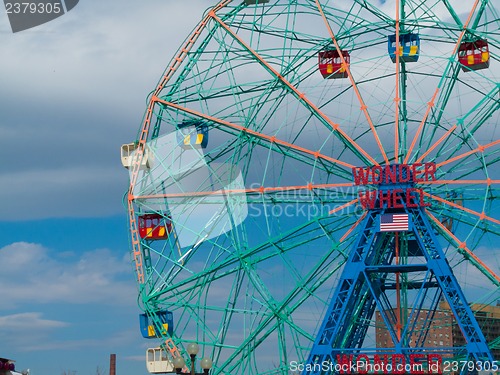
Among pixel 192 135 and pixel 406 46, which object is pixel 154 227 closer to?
pixel 192 135

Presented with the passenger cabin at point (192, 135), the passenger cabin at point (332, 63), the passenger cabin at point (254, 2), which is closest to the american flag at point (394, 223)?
the passenger cabin at point (332, 63)

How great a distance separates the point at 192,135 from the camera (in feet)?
180

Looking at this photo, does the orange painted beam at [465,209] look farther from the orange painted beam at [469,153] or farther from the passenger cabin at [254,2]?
the passenger cabin at [254,2]

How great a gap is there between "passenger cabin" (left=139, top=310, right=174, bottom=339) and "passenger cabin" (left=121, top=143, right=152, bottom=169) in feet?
23.4

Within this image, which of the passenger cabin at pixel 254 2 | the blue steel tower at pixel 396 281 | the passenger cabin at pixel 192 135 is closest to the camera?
the blue steel tower at pixel 396 281

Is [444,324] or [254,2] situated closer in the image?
[254,2]

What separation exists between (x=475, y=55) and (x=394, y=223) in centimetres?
950

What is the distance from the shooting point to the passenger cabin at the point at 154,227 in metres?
54.0

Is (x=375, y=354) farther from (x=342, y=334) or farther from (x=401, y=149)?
(x=401, y=149)

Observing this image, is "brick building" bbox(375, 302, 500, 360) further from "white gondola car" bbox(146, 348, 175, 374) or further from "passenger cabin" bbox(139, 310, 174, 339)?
"white gondola car" bbox(146, 348, 175, 374)

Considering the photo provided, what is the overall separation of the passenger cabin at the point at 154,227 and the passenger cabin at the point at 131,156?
Answer: 2606mm

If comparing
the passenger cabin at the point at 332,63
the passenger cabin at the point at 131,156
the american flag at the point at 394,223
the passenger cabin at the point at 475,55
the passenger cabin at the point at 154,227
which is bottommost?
the american flag at the point at 394,223

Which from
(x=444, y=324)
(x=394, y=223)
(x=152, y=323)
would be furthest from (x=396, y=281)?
(x=444, y=324)

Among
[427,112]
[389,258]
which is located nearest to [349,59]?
[427,112]
